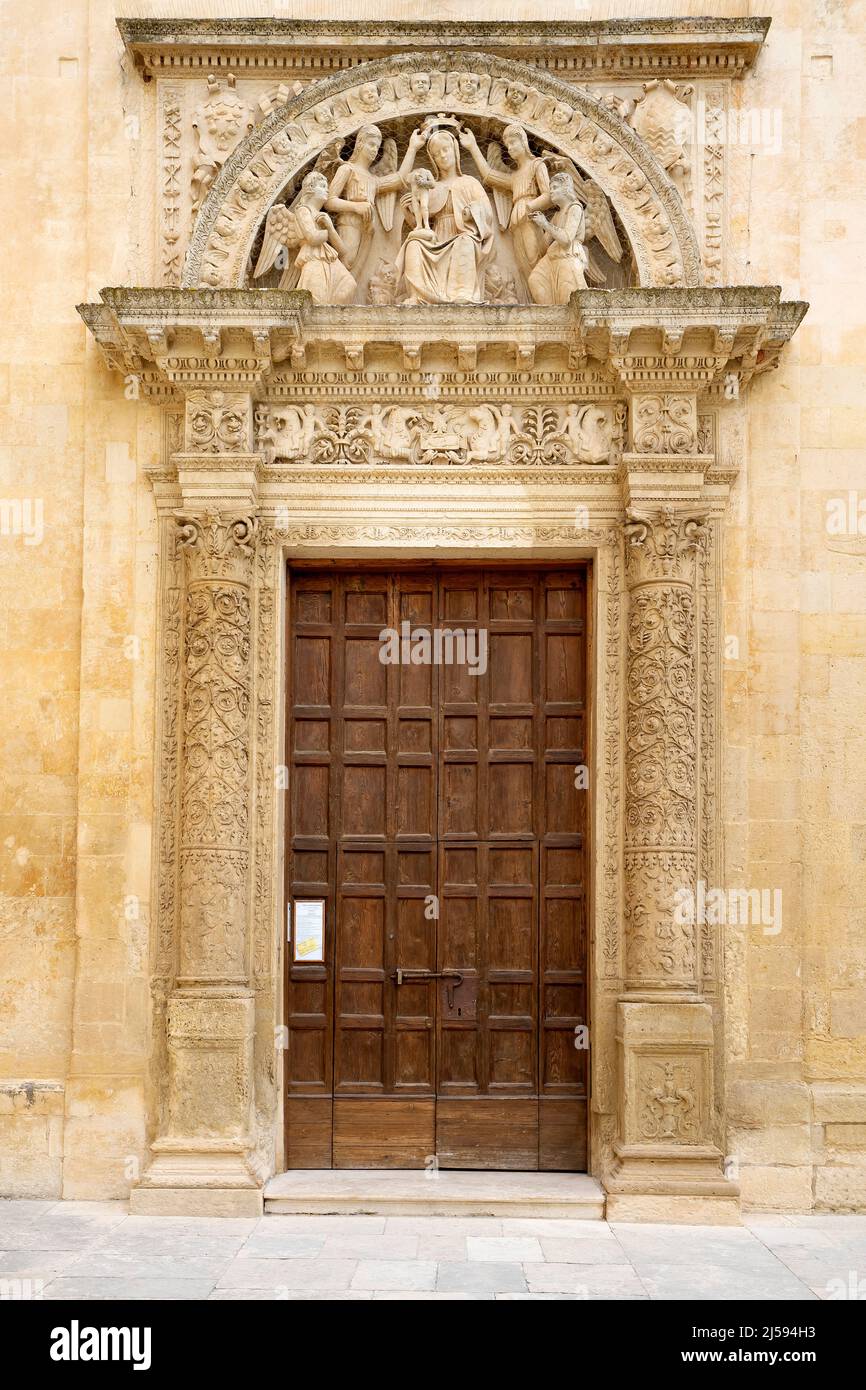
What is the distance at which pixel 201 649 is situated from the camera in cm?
814

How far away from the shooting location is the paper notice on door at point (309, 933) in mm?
8469

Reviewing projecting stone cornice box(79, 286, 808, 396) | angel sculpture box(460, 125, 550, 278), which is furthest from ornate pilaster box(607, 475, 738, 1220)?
angel sculpture box(460, 125, 550, 278)

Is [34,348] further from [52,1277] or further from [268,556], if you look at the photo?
[52,1277]

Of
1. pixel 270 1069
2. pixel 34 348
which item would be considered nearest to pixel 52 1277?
pixel 270 1069

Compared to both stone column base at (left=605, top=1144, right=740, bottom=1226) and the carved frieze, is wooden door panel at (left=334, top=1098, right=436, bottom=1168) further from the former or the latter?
the carved frieze

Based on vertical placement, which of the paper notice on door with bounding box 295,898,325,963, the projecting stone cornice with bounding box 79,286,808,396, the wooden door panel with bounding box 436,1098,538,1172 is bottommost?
the wooden door panel with bounding box 436,1098,538,1172

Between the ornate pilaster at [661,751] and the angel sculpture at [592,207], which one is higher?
the angel sculpture at [592,207]

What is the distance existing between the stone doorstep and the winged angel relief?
517 centimetres

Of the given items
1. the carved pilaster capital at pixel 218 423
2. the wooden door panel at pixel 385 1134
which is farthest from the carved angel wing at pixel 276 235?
the wooden door panel at pixel 385 1134

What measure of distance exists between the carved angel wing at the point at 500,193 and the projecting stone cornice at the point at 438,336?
80cm

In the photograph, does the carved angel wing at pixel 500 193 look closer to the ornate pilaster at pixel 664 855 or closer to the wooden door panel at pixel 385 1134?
the ornate pilaster at pixel 664 855

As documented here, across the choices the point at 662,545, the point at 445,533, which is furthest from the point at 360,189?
the point at 662,545

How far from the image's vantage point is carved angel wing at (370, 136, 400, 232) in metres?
8.66

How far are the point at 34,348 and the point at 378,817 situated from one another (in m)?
3.55
